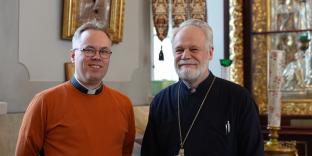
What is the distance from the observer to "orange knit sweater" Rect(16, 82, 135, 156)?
1.90m

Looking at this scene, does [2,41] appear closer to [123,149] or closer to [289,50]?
[123,149]

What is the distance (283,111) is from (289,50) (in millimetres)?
568

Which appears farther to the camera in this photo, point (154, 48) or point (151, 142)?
point (154, 48)

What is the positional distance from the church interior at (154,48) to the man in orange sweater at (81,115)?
927mm

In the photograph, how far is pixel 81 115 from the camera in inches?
77.5

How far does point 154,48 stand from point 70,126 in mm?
2422

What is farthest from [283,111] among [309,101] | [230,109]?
[230,109]

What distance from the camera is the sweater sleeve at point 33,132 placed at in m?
1.89

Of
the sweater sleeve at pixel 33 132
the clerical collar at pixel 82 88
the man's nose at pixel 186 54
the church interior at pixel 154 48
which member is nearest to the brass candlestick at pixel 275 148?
the church interior at pixel 154 48

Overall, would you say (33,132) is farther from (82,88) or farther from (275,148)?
(275,148)

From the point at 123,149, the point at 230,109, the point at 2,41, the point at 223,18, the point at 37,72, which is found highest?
the point at 223,18

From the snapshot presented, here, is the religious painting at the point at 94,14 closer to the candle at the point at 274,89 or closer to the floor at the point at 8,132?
the floor at the point at 8,132

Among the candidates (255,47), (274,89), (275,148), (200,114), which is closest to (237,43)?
(255,47)

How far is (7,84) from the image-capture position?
284 cm
